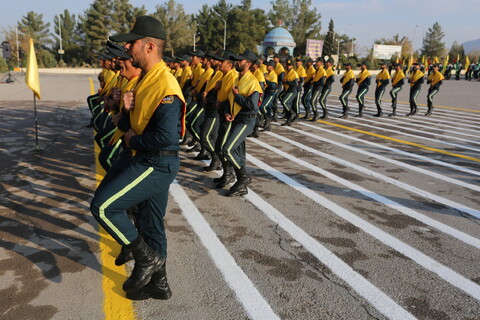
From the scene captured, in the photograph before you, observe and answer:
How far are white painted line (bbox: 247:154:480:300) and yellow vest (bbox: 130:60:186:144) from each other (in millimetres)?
2685

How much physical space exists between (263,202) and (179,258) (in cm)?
189

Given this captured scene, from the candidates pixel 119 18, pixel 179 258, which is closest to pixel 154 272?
pixel 179 258

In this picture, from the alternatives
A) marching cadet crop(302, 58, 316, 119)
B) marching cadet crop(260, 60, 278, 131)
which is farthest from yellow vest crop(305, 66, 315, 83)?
marching cadet crop(260, 60, 278, 131)

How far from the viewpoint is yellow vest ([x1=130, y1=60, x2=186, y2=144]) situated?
275 cm

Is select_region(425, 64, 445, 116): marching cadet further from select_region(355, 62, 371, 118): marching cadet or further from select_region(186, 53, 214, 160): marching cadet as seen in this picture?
select_region(186, 53, 214, 160): marching cadet

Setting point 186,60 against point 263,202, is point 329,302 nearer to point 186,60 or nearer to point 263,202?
point 263,202

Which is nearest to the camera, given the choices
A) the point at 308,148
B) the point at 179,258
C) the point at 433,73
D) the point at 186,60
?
the point at 179,258

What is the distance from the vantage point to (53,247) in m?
3.83

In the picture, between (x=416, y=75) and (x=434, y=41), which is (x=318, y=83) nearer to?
(x=416, y=75)

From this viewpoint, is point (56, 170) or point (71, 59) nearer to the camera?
point (56, 170)

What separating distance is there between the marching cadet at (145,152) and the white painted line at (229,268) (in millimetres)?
590

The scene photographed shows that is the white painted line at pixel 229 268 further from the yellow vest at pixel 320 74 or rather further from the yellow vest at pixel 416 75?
the yellow vest at pixel 416 75

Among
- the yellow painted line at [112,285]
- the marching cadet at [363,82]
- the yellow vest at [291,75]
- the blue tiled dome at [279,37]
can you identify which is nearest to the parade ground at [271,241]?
the yellow painted line at [112,285]

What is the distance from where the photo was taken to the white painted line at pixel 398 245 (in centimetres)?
342
